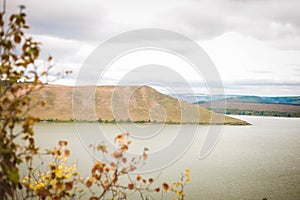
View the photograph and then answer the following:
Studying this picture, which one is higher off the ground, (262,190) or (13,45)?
(13,45)

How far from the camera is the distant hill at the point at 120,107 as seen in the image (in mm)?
38250

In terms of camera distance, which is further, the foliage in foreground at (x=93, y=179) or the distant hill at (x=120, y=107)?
the distant hill at (x=120, y=107)

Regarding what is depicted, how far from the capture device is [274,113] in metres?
72.4

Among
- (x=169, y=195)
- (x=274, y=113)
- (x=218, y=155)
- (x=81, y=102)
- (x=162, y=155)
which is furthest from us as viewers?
(x=274, y=113)

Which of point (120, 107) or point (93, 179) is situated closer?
point (93, 179)

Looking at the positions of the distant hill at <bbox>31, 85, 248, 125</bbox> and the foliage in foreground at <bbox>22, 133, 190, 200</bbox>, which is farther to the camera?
the distant hill at <bbox>31, 85, 248, 125</bbox>

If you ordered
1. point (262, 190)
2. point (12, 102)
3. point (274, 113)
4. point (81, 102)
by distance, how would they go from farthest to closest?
point (274, 113) < point (81, 102) < point (262, 190) < point (12, 102)

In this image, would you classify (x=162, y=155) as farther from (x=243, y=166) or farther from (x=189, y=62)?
(x=189, y=62)

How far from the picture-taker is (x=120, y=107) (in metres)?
40.1

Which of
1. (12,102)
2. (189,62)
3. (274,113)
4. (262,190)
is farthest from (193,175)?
(274,113)

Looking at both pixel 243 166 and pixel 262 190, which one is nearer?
pixel 262 190

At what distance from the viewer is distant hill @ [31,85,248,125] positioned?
38250mm

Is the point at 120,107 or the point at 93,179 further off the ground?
the point at 120,107

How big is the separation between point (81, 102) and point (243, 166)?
25.6 metres
